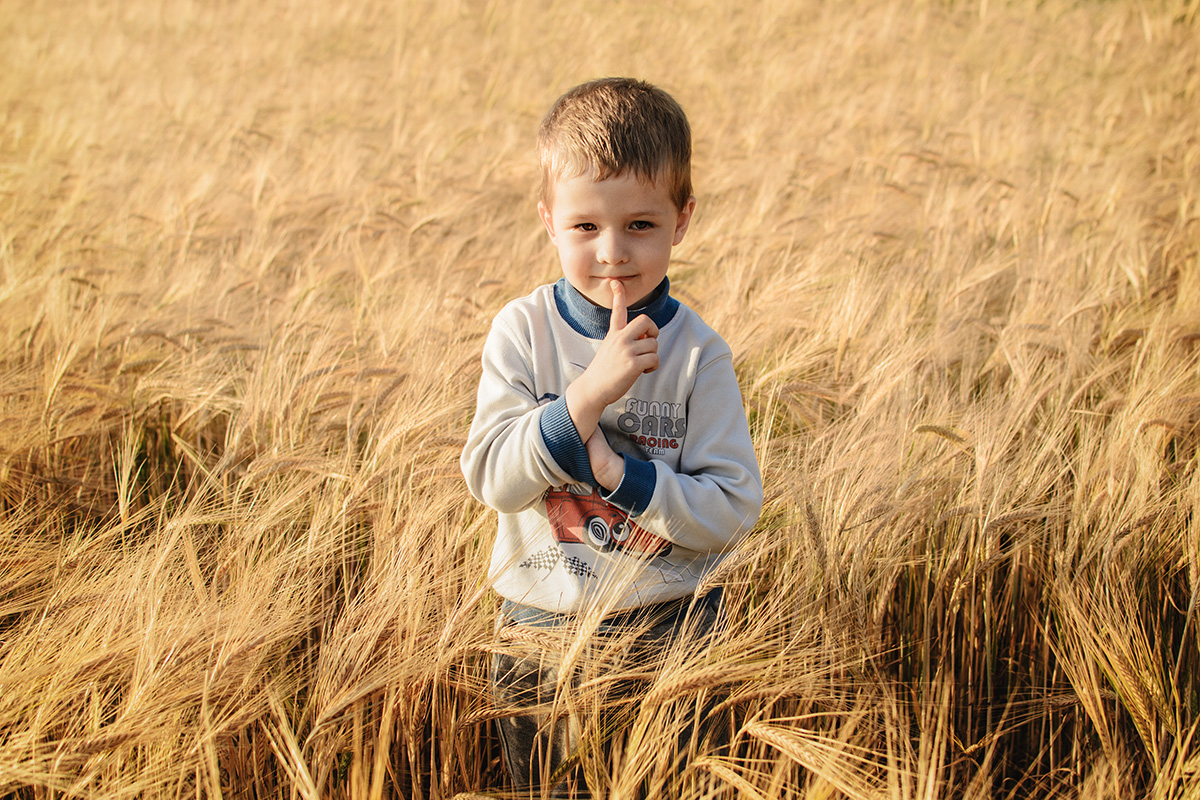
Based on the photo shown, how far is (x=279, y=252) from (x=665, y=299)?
2267 millimetres

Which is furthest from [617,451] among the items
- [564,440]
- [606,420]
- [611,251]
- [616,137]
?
[616,137]

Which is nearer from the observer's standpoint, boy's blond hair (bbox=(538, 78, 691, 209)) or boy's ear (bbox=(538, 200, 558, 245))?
boy's blond hair (bbox=(538, 78, 691, 209))

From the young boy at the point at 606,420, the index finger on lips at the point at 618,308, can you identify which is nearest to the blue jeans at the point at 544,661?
the young boy at the point at 606,420

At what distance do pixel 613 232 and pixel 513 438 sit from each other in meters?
0.31

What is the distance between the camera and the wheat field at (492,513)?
1035mm

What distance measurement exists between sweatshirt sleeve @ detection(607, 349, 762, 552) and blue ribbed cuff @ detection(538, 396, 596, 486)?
2.3 inches

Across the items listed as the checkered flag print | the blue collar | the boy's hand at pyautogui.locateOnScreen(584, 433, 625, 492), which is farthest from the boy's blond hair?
the checkered flag print

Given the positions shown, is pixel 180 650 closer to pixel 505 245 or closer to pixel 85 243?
pixel 505 245

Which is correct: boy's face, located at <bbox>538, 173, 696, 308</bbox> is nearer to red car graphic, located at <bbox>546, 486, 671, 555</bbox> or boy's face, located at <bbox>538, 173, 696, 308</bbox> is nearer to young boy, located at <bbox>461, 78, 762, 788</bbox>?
young boy, located at <bbox>461, 78, 762, 788</bbox>

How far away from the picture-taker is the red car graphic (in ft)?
3.65

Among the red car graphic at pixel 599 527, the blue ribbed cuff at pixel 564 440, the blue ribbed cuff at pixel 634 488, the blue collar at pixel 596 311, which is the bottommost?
the red car graphic at pixel 599 527

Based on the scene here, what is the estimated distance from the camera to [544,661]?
1075mm

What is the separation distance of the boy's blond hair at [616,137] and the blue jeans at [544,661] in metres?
0.61

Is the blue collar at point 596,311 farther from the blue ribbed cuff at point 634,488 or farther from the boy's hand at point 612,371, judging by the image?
the blue ribbed cuff at point 634,488
